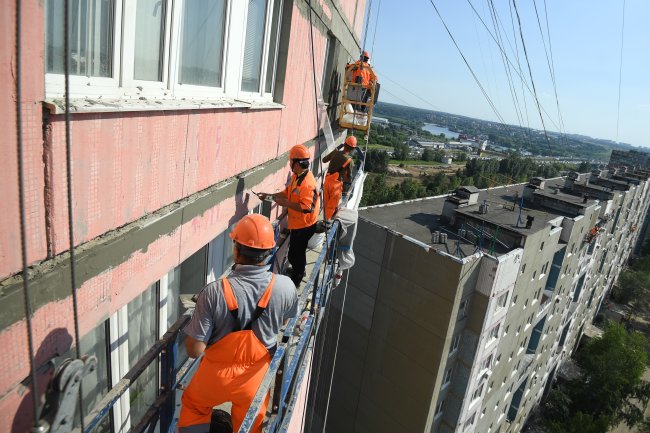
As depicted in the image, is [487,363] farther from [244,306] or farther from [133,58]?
[133,58]

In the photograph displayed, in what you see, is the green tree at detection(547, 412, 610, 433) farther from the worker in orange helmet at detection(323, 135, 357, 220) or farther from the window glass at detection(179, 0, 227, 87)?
the window glass at detection(179, 0, 227, 87)

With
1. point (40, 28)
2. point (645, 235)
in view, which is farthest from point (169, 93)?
point (645, 235)

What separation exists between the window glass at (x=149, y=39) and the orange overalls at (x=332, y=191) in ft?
15.0

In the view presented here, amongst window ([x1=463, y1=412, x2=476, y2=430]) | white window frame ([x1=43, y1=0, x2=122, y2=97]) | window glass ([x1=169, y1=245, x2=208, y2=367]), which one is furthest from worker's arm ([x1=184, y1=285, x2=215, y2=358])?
window ([x1=463, y1=412, x2=476, y2=430])

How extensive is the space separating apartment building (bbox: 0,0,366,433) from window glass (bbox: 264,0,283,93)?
0.12 ft

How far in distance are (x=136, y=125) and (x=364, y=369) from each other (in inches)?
733

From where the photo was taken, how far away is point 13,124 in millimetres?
1889

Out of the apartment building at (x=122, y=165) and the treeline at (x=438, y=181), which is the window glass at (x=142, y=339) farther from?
the treeline at (x=438, y=181)

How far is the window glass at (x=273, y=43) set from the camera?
562cm

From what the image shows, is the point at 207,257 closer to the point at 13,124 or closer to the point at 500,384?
the point at 13,124

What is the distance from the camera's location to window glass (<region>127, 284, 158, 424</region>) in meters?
3.74

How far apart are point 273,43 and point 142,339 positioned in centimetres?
415

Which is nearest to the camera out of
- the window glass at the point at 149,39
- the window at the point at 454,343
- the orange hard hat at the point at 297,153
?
the window glass at the point at 149,39

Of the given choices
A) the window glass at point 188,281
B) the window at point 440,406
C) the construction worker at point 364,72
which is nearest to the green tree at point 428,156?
the window at point 440,406
